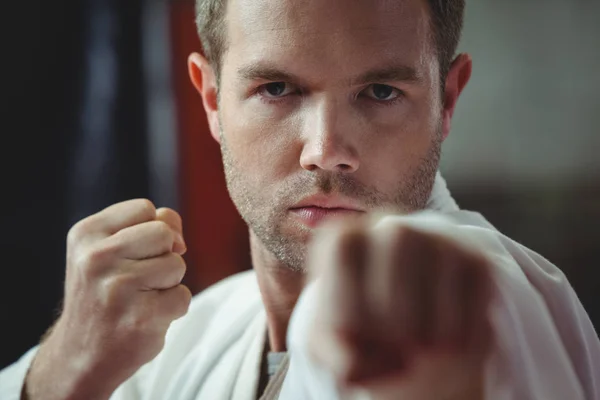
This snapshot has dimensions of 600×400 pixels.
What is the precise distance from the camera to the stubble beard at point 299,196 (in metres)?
0.65

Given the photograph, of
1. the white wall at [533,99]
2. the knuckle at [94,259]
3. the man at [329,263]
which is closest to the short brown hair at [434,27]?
the man at [329,263]

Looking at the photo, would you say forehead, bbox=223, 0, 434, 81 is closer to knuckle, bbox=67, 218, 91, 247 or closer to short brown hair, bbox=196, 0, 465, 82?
short brown hair, bbox=196, 0, 465, 82

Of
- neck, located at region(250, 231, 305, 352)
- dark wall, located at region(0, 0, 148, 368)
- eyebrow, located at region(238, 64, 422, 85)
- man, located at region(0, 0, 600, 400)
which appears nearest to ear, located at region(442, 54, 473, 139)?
man, located at region(0, 0, 600, 400)

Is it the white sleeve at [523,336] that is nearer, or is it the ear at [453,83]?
the white sleeve at [523,336]

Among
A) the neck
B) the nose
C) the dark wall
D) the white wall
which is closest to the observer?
the nose

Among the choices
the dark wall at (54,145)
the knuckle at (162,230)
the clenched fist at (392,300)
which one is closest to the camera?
the clenched fist at (392,300)

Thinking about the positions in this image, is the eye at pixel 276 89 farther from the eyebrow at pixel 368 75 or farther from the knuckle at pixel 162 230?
the knuckle at pixel 162 230

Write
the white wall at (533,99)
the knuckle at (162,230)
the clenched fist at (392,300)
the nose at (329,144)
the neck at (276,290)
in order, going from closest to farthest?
1. the clenched fist at (392,300)
2. the nose at (329,144)
3. the knuckle at (162,230)
4. the neck at (276,290)
5. the white wall at (533,99)

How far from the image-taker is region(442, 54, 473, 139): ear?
2.53ft

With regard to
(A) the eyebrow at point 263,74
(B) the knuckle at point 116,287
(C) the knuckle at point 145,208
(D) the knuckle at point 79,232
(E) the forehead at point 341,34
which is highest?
(E) the forehead at point 341,34

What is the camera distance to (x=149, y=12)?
1.89 metres

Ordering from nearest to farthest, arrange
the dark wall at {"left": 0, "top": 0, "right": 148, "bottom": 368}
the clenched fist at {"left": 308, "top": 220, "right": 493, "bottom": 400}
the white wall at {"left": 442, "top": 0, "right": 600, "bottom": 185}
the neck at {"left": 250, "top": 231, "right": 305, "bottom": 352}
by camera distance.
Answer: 1. the clenched fist at {"left": 308, "top": 220, "right": 493, "bottom": 400}
2. the neck at {"left": 250, "top": 231, "right": 305, "bottom": 352}
3. the dark wall at {"left": 0, "top": 0, "right": 148, "bottom": 368}
4. the white wall at {"left": 442, "top": 0, "right": 600, "bottom": 185}

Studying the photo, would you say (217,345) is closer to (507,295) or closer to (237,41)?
(237,41)

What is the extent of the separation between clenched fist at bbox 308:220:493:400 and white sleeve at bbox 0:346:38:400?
628 millimetres
